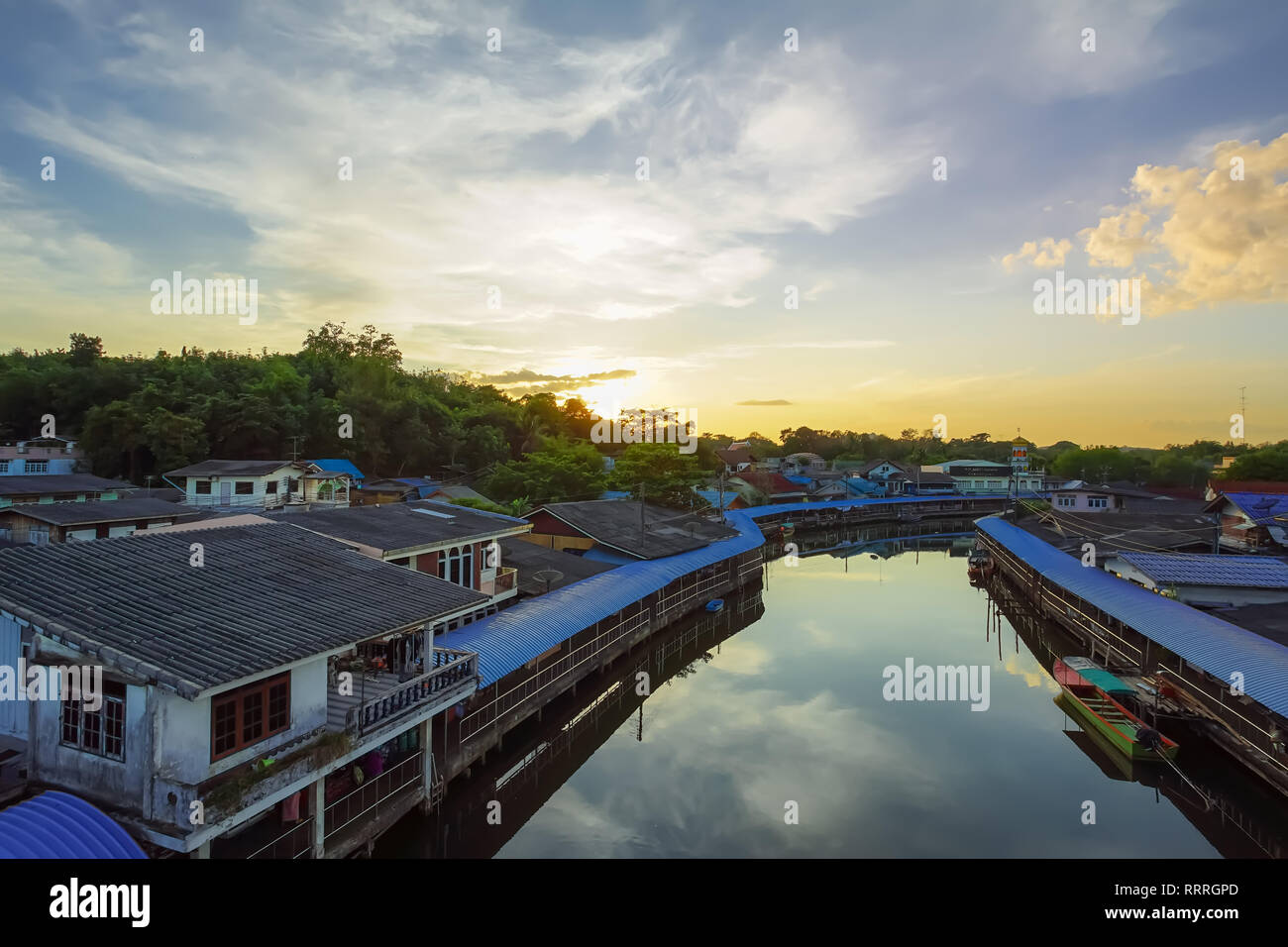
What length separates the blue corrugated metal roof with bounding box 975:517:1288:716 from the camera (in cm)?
1961

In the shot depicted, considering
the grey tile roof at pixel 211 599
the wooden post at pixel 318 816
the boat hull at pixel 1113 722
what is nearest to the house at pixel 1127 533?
the boat hull at pixel 1113 722

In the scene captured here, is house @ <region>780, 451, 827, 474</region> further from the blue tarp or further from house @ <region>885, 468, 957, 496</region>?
the blue tarp

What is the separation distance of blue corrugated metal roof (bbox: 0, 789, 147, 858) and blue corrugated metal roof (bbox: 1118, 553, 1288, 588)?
35.5 metres

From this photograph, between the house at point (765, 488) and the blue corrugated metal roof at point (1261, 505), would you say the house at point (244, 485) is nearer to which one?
the house at point (765, 488)

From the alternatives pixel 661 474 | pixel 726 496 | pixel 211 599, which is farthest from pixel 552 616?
pixel 726 496

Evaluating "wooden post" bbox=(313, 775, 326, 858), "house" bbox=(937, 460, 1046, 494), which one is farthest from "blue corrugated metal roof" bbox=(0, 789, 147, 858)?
"house" bbox=(937, 460, 1046, 494)

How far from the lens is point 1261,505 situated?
40.6 meters

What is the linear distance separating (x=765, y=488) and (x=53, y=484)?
2797 inches

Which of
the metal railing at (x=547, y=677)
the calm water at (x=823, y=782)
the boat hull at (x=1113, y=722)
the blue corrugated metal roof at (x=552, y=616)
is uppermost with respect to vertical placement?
the blue corrugated metal roof at (x=552, y=616)

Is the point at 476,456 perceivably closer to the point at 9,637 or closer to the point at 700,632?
the point at 700,632

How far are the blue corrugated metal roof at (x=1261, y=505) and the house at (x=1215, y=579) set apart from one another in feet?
27.5

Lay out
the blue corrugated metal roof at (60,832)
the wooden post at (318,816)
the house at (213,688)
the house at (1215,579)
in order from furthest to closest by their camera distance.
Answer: the house at (1215,579) < the wooden post at (318,816) < the house at (213,688) < the blue corrugated metal roof at (60,832)

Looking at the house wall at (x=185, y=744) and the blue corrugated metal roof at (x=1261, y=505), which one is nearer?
the house wall at (x=185, y=744)

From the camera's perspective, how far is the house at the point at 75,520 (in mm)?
34375
